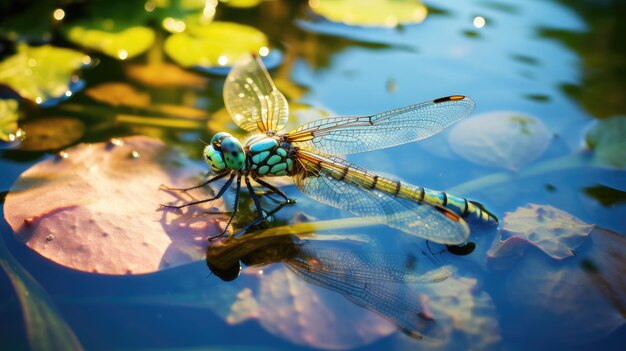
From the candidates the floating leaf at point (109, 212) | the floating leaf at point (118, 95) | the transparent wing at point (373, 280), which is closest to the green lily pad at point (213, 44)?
the floating leaf at point (118, 95)

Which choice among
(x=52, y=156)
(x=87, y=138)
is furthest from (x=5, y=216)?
(x=87, y=138)

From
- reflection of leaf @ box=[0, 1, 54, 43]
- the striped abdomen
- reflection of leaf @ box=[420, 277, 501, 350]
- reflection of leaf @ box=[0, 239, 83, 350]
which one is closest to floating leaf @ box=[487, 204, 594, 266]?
the striped abdomen

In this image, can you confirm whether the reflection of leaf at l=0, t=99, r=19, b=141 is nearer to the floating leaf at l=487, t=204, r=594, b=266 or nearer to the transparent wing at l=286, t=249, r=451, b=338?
the transparent wing at l=286, t=249, r=451, b=338

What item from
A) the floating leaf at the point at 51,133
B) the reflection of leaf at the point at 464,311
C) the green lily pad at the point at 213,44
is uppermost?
the green lily pad at the point at 213,44

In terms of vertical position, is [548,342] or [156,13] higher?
[156,13]

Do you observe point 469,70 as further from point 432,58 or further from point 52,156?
point 52,156

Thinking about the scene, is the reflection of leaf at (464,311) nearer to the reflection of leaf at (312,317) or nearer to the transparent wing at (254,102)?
the reflection of leaf at (312,317)
